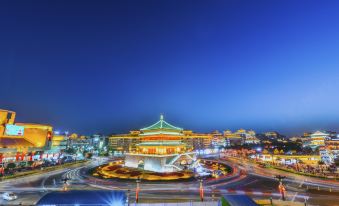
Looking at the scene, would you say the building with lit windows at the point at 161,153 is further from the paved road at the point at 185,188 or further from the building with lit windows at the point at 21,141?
the building with lit windows at the point at 21,141

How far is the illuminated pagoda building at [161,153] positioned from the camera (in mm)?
57697

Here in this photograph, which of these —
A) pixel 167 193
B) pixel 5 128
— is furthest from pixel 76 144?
pixel 167 193

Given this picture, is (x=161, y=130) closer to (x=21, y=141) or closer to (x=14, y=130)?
(x=21, y=141)

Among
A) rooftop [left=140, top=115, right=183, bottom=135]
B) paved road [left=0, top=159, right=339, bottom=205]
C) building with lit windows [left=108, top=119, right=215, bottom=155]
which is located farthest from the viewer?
building with lit windows [left=108, top=119, right=215, bottom=155]

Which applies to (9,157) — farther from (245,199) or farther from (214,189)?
(245,199)

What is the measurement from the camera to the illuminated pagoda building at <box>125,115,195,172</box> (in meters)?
57.7

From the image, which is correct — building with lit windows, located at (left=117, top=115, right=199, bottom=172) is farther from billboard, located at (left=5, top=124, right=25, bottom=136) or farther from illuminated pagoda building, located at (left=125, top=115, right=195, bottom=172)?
billboard, located at (left=5, top=124, right=25, bottom=136)

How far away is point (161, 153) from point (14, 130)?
197ft

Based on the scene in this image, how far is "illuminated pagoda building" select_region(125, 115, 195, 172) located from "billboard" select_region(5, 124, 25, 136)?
4650 cm

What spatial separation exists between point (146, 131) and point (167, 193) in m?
35.1

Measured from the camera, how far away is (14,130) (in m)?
76.2

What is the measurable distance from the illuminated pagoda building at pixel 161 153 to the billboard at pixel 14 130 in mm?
46499

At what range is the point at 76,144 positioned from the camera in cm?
15188

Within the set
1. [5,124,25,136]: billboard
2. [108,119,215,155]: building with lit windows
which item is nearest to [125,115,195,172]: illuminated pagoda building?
[5,124,25,136]: billboard
